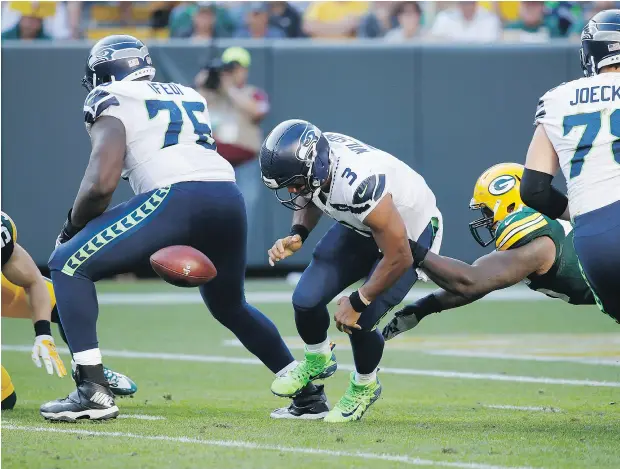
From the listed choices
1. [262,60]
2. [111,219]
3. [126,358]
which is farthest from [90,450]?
[262,60]

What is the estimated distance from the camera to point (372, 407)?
19.7 ft

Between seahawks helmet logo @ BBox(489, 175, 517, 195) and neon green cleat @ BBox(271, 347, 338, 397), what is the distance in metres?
1.28

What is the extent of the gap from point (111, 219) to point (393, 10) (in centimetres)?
899

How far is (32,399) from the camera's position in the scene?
622 cm

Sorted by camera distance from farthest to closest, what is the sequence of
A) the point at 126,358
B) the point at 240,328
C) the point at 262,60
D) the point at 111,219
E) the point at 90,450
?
the point at 262,60 → the point at 126,358 → the point at 240,328 → the point at 111,219 → the point at 90,450

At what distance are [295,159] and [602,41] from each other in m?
1.44

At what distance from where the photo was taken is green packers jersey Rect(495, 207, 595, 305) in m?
5.52

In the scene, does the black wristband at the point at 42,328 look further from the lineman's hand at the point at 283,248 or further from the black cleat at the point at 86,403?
the lineman's hand at the point at 283,248

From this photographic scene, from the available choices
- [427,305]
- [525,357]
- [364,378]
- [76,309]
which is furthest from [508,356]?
[76,309]

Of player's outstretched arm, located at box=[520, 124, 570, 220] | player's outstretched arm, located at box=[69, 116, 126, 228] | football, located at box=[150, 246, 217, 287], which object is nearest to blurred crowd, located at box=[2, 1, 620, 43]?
player's outstretched arm, located at box=[69, 116, 126, 228]

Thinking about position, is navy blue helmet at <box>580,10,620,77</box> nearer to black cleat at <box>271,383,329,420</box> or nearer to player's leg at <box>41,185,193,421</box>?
player's leg at <box>41,185,193,421</box>

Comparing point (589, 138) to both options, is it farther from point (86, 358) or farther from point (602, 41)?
point (86, 358)

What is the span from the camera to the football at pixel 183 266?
17.3ft

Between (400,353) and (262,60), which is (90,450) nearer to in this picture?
(400,353)
